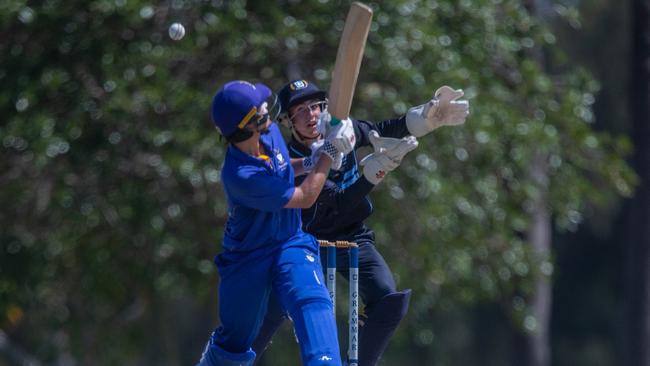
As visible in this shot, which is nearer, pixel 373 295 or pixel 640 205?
pixel 373 295

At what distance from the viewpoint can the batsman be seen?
268 inches

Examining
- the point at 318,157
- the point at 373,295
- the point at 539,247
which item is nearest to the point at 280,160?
Answer: the point at 318,157

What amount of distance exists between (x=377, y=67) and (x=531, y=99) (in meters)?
2.07

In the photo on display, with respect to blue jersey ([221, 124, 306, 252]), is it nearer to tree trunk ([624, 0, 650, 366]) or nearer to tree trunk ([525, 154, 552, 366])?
tree trunk ([525, 154, 552, 366])

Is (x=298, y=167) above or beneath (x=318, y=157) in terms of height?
beneath

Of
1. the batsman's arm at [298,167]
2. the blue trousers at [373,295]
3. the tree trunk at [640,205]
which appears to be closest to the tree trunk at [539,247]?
the tree trunk at [640,205]

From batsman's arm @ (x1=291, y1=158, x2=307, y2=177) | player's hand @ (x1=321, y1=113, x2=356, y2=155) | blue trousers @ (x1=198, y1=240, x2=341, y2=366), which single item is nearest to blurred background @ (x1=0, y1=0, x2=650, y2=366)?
batsman's arm @ (x1=291, y1=158, x2=307, y2=177)

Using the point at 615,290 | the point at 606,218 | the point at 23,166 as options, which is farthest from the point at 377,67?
the point at 615,290

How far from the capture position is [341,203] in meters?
6.75

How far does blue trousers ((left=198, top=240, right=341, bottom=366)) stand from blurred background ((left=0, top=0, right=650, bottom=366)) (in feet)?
16.3

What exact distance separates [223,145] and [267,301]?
17.7ft

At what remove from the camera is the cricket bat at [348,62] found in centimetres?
639

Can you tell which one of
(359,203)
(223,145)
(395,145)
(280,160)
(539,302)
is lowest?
(539,302)

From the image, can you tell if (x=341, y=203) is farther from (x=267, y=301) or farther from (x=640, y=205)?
(x=640, y=205)
